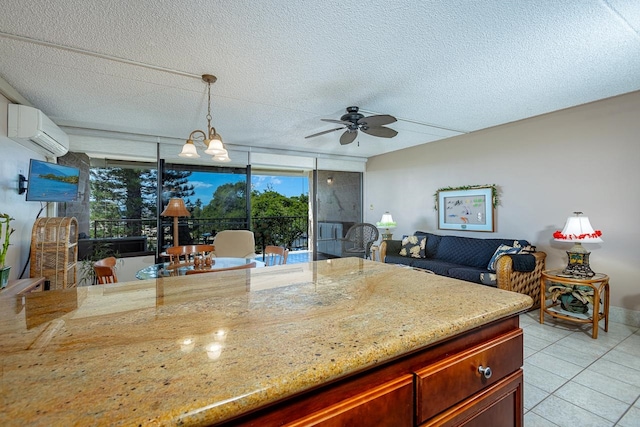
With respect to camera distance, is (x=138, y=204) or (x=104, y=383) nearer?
(x=104, y=383)

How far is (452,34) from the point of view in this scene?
203cm

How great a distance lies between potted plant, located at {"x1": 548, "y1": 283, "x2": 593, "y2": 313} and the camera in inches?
120

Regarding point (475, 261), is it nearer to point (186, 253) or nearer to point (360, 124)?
point (360, 124)

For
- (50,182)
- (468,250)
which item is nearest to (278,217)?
(468,250)

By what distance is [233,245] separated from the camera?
423cm

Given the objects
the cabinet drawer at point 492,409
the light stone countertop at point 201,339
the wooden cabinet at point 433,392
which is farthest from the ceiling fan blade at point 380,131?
the cabinet drawer at point 492,409

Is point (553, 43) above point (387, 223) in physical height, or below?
above

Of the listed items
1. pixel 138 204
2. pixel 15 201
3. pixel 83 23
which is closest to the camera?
pixel 83 23

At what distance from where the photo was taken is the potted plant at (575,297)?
9.98ft

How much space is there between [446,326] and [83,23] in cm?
261

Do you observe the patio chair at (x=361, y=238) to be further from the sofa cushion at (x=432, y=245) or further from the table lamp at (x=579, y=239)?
the table lamp at (x=579, y=239)

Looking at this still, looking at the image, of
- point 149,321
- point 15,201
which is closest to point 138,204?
point 15,201

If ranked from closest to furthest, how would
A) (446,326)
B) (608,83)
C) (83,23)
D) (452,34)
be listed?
(446,326), (83,23), (452,34), (608,83)

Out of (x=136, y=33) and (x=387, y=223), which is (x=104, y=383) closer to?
(x=136, y=33)
